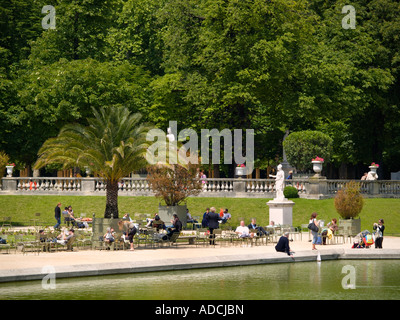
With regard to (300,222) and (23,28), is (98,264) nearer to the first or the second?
(300,222)

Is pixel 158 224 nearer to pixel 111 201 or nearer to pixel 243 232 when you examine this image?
pixel 111 201

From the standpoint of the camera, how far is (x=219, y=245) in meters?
33.6

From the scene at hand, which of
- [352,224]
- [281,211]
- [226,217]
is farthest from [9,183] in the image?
[352,224]

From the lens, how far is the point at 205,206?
44875mm

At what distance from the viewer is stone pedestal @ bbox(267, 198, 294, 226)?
39.6 meters

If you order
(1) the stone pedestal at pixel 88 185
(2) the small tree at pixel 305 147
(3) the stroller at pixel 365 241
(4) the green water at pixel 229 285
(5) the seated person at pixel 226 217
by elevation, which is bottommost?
(4) the green water at pixel 229 285

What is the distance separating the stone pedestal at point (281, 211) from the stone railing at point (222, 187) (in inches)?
175

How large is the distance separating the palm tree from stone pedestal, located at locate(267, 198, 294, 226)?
28.6ft

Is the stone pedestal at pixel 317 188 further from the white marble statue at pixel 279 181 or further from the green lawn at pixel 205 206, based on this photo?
the white marble statue at pixel 279 181

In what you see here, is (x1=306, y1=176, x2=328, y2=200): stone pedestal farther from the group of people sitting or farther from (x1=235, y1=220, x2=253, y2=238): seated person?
the group of people sitting

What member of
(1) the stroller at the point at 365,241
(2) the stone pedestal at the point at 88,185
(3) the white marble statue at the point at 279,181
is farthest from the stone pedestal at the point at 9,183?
(1) the stroller at the point at 365,241

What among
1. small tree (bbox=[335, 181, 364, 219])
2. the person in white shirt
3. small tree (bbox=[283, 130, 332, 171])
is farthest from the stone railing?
the person in white shirt

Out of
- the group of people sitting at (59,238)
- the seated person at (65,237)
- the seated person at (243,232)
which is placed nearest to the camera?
the group of people sitting at (59,238)

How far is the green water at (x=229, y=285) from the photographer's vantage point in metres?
20.5
